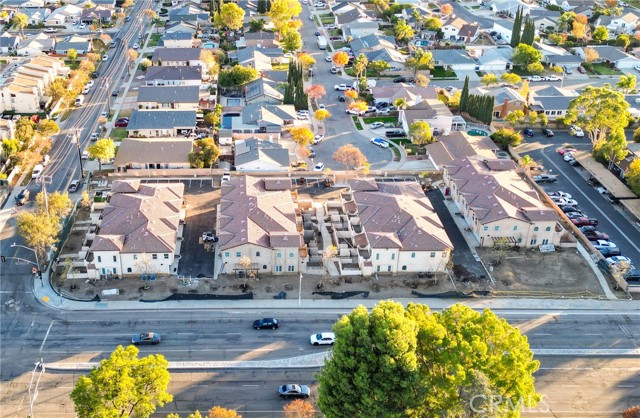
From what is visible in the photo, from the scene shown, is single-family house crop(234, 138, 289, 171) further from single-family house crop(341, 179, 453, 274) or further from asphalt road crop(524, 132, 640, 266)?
asphalt road crop(524, 132, 640, 266)

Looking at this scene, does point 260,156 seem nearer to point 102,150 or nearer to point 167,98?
point 102,150

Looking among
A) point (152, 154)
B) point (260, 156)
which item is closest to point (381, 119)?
point (260, 156)

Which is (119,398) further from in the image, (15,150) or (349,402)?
(15,150)

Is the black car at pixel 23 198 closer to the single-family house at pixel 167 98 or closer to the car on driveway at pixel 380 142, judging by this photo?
the single-family house at pixel 167 98

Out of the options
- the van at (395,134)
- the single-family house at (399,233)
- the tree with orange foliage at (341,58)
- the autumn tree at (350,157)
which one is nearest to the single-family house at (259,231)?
the single-family house at (399,233)

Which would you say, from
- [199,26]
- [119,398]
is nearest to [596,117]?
[119,398]

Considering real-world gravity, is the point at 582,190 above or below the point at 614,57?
below

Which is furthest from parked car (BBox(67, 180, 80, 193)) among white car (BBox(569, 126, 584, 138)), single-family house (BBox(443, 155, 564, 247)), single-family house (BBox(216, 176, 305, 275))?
white car (BBox(569, 126, 584, 138))
